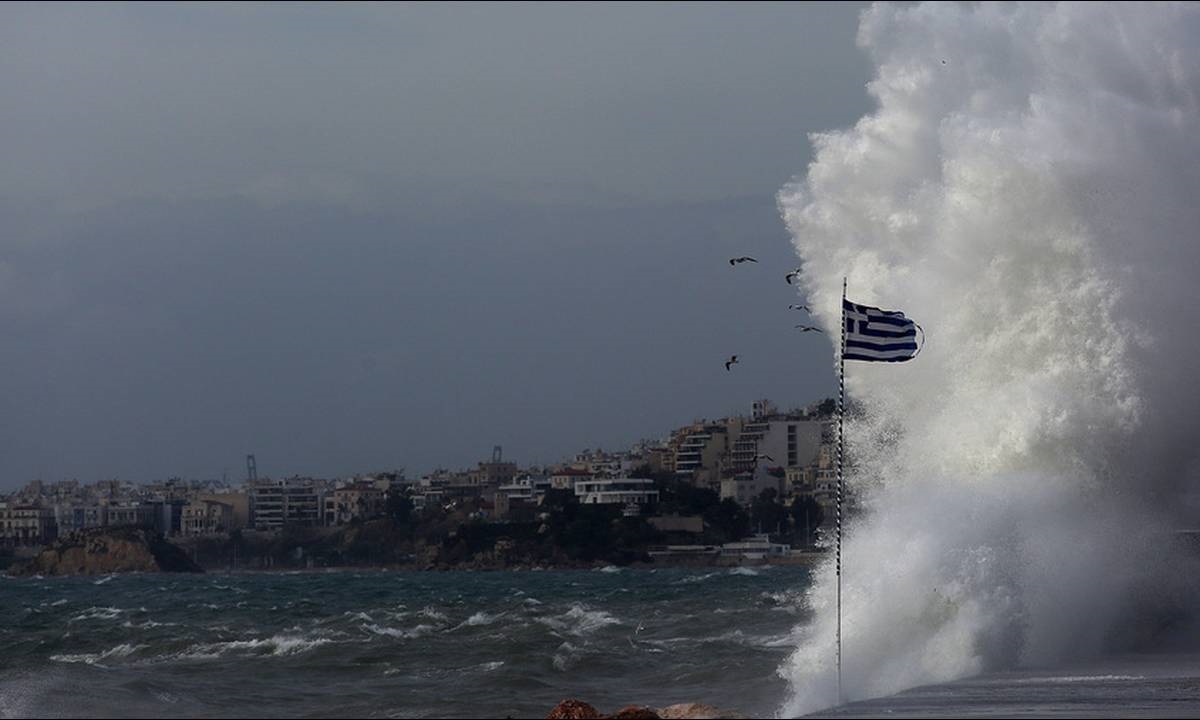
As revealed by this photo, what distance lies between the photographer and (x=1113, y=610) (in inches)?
1177

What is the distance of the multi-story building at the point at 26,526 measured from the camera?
164125mm

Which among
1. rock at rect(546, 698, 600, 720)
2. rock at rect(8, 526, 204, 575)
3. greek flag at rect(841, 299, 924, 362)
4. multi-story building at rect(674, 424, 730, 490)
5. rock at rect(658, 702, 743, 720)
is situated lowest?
rock at rect(8, 526, 204, 575)

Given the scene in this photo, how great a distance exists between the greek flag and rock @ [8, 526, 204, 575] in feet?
430

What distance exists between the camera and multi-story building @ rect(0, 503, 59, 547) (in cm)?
16412

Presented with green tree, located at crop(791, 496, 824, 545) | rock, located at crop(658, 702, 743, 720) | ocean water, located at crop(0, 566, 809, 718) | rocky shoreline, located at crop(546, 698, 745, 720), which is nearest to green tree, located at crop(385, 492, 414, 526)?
green tree, located at crop(791, 496, 824, 545)

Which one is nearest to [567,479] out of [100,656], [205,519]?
[205,519]

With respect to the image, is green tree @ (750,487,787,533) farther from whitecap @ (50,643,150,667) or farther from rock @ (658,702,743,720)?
rock @ (658,702,743,720)

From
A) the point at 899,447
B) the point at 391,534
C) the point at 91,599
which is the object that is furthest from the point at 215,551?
the point at 899,447

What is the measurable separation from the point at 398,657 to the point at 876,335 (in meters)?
16.1

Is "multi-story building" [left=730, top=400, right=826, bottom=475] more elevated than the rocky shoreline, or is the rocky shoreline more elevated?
"multi-story building" [left=730, top=400, right=826, bottom=475]

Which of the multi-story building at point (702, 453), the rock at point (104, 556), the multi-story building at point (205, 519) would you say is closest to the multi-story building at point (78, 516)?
the multi-story building at point (205, 519)

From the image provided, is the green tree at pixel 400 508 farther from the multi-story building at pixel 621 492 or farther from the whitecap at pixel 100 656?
the whitecap at pixel 100 656

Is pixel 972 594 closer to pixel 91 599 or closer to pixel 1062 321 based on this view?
pixel 1062 321

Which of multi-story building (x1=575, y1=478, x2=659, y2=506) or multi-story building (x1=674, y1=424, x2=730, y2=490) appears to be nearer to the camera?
multi-story building (x1=575, y1=478, x2=659, y2=506)
